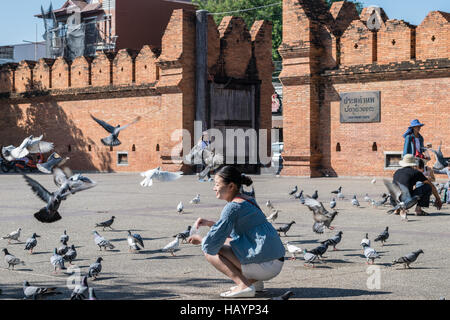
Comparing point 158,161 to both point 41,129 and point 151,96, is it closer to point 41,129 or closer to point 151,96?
point 151,96

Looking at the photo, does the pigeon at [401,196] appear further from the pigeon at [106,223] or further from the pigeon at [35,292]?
the pigeon at [35,292]

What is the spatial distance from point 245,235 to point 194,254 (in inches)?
114

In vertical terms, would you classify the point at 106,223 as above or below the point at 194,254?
above

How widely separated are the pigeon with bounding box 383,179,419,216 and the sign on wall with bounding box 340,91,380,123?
38.8 ft

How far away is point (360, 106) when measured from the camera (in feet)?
84.6

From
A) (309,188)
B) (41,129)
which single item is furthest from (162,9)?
(309,188)

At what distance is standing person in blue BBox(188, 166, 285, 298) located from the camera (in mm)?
6500

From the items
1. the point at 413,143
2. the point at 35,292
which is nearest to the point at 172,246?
the point at 35,292

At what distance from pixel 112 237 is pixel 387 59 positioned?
54.2ft

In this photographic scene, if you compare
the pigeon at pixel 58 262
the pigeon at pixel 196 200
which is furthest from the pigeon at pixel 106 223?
the pigeon at pixel 196 200

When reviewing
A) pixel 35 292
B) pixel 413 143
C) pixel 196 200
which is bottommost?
pixel 196 200

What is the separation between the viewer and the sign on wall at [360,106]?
25359mm

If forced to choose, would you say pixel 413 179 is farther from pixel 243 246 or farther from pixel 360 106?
pixel 360 106

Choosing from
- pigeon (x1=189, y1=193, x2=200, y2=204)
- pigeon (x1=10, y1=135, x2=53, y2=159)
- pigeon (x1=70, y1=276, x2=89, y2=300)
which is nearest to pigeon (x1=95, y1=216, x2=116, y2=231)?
pigeon (x1=10, y1=135, x2=53, y2=159)
